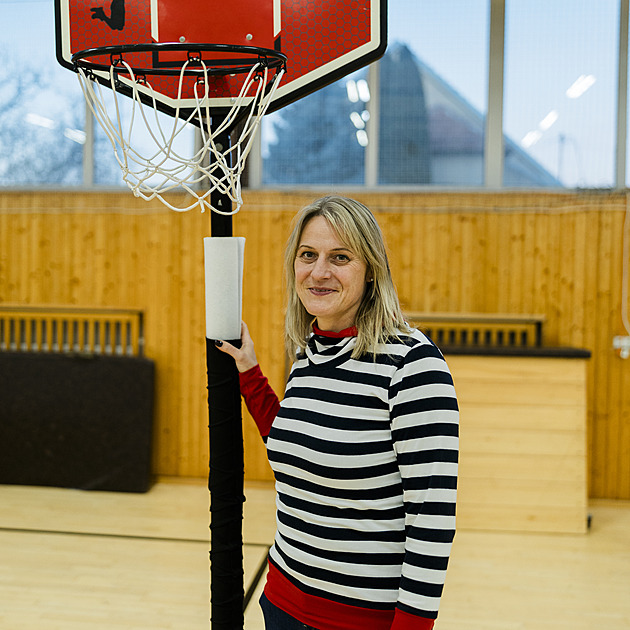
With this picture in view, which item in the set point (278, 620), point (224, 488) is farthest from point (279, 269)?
point (278, 620)

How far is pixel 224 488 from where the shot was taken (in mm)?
1772

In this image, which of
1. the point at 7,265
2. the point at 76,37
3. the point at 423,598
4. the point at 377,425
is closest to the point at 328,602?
the point at 423,598

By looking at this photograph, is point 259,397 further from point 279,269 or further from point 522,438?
point 279,269

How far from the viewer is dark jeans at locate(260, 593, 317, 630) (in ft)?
4.62

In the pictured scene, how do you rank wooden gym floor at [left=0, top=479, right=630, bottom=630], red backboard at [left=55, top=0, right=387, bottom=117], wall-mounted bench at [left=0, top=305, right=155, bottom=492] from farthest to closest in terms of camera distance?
wall-mounted bench at [left=0, top=305, right=155, bottom=492] → wooden gym floor at [left=0, top=479, right=630, bottom=630] → red backboard at [left=55, top=0, right=387, bottom=117]

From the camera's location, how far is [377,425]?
1.34m

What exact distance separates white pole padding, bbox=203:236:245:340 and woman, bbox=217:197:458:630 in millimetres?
244

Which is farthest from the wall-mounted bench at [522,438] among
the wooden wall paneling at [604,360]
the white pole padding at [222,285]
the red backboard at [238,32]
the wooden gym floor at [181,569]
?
the white pole padding at [222,285]

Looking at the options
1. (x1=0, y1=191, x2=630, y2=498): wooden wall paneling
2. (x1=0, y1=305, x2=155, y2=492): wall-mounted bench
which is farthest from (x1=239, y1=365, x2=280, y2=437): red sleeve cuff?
(x1=0, y1=305, x2=155, y2=492): wall-mounted bench

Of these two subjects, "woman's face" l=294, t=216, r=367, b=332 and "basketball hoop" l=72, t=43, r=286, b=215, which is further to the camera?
"basketball hoop" l=72, t=43, r=286, b=215

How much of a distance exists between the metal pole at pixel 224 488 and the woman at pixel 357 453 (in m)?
0.28

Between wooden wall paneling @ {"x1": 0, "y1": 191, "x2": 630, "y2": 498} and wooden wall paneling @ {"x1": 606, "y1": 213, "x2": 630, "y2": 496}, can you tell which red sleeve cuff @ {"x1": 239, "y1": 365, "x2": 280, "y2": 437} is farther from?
wooden wall paneling @ {"x1": 606, "y1": 213, "x2": 630, "y2": 496}

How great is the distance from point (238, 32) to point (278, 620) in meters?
1.50

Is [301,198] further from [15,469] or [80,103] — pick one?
[15,469]
